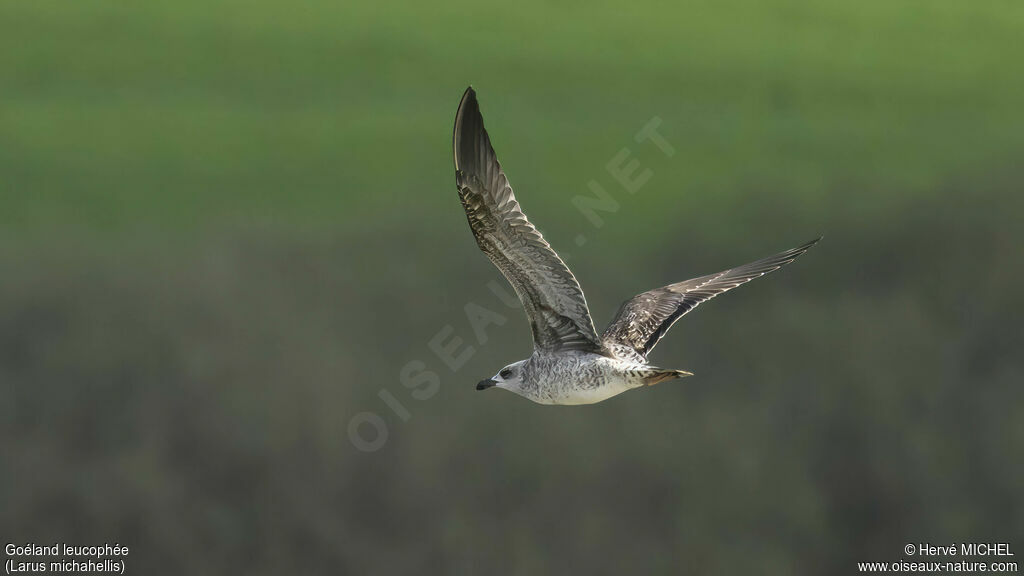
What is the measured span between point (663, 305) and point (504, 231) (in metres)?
1.75

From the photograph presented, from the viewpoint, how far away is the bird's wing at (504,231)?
5922 mm

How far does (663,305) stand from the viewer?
7.41 meters

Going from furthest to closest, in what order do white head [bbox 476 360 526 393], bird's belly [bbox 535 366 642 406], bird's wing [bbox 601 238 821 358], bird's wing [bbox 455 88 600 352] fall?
1. bird's wing [bbox 601 238 821 358]
2. white head [bbox 476 360 526 393]
3. bird's belly [bbox 535 366 642 406]
4. bird's wing [bbox 455 88 600 352]

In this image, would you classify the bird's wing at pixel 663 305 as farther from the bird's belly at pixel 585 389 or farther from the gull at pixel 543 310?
the bird's belly at pixel 585 389

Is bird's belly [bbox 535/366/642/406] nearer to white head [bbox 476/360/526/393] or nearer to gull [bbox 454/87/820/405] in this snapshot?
gull [bbox 454/87/820/405]

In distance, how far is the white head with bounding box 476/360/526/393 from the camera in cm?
662

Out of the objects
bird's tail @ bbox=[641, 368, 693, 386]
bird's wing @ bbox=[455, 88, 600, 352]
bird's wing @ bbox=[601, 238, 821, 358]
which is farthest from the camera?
bird's wing @ bbox=[601, 238, 821, 358]

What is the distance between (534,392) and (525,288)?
63 cm

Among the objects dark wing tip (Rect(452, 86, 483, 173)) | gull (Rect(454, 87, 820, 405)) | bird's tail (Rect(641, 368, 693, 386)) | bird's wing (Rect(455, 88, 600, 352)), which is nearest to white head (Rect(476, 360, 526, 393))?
gull (Rect(454, 87, 820, 405))

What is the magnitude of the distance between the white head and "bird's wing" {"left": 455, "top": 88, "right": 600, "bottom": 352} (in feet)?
1.49

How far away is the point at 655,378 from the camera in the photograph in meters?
6.02

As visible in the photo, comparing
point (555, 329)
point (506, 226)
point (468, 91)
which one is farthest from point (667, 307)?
point (468, 91)

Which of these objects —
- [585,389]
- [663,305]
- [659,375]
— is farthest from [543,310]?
[663,305]

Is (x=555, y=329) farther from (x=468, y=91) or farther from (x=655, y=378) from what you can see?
(x=468, y=91)
